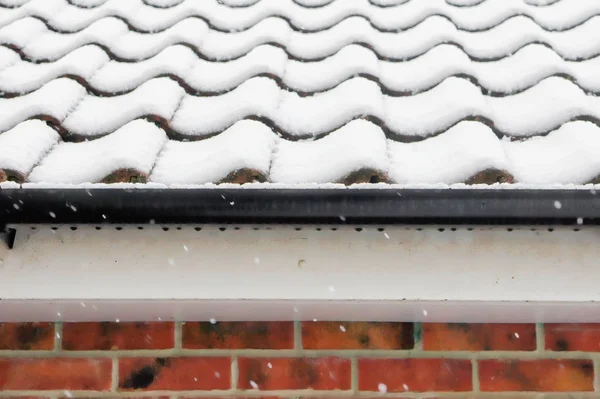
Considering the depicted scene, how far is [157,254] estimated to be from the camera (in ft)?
4.31

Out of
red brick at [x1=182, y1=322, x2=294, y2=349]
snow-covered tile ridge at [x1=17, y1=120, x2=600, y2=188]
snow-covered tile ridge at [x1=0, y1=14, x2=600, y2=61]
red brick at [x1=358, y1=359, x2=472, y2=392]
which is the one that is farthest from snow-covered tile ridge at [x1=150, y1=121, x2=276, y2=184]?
red brick at [x1=358, y1=359, x2=472, y2=392]

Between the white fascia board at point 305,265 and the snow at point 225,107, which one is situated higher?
the snow at point 225,107

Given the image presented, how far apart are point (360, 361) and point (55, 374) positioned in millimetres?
926

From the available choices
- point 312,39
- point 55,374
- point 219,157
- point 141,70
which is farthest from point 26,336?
point 312,39

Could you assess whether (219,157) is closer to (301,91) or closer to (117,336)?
(301,91)

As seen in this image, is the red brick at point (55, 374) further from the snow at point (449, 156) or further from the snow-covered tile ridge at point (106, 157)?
the snow at point (449, 156)

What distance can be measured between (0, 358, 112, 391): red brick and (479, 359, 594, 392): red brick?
1145 mm

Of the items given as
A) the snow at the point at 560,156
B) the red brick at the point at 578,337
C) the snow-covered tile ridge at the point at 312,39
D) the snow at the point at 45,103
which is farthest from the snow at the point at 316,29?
the red brick at the point at 578,337

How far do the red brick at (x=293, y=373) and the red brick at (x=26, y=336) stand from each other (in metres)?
0.60

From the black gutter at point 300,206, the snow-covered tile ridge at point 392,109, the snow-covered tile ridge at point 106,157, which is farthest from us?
the snow-covered tile ridge at point 392,109

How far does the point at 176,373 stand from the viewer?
180 centimetres

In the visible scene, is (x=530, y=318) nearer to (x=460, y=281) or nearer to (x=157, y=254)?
(x=460, y=281)

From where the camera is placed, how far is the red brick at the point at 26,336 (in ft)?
6.00

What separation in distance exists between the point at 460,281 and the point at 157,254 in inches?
26.1
